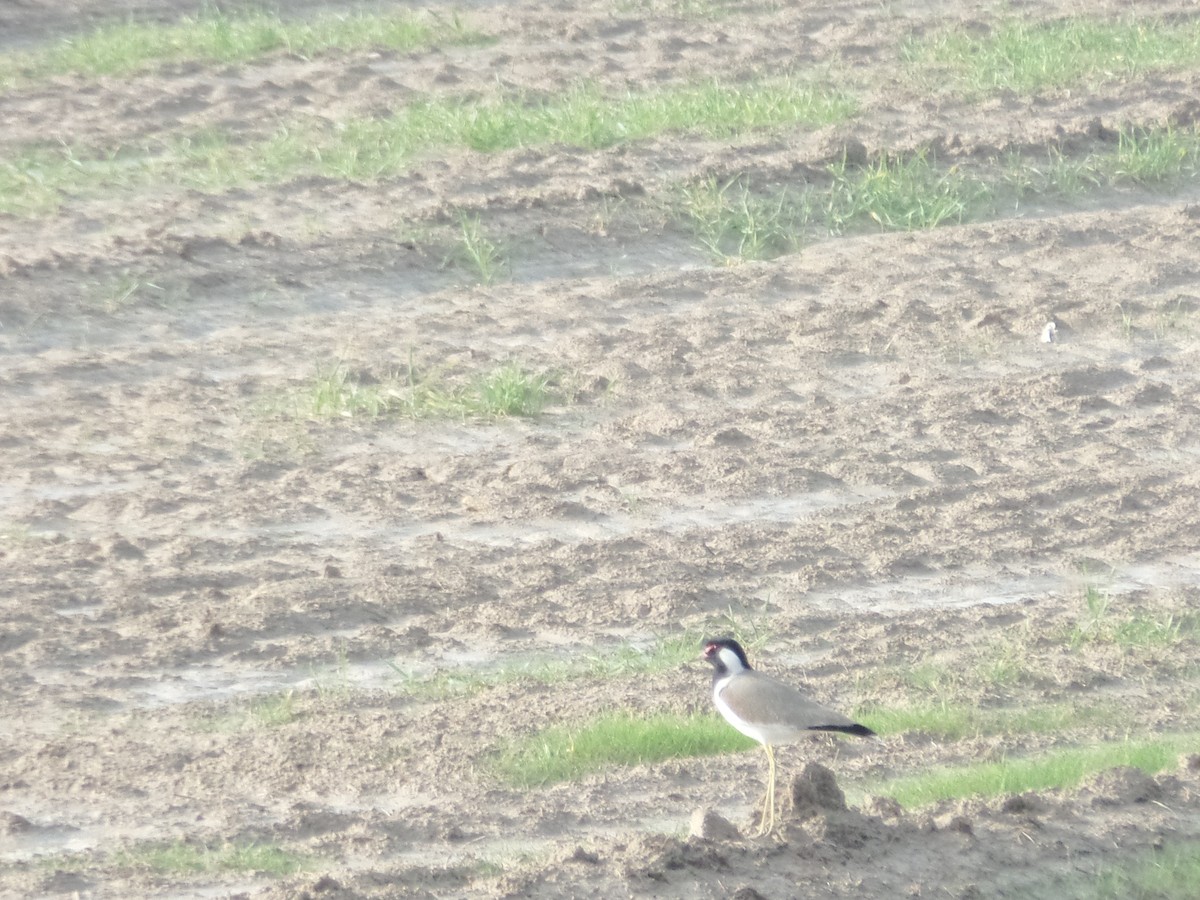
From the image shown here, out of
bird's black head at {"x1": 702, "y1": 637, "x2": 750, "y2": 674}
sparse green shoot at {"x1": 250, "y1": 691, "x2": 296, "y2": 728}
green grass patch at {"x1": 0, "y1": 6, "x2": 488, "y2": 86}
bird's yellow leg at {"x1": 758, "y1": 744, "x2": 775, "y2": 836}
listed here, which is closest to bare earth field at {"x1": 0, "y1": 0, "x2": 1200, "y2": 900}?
sparse green shoot at {"x1": 250, "y1": 691, "x2": 296, "y2": 728}

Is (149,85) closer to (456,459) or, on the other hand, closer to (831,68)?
(831,68)

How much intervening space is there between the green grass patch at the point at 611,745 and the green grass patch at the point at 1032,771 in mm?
581

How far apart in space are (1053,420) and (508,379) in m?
2.57

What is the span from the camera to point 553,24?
15.7 metres

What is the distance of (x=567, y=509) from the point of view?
310 inches

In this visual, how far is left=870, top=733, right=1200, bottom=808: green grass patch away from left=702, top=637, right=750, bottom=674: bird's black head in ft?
2.17

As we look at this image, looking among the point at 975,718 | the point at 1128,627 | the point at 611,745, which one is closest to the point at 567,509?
the point at 611,745

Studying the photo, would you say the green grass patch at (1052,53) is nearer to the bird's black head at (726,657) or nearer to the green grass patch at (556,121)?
the green grass patch at (556,121)

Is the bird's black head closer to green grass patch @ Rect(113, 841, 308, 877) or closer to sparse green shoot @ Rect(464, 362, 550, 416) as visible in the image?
green grass patch @ Rect(113, 841, 308, 877)

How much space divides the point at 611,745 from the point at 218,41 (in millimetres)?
9944

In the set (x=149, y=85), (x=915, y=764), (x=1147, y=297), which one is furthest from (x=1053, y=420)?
(x=149, y=85)

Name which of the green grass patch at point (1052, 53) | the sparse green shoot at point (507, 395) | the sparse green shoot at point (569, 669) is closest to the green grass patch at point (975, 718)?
the sparse green shoot at point (569, 669)

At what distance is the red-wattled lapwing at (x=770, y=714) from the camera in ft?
17.7

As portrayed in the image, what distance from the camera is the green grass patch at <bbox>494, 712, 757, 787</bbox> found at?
5953mm
